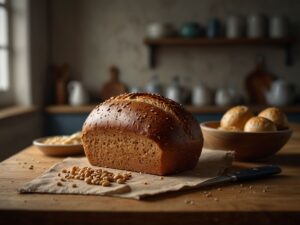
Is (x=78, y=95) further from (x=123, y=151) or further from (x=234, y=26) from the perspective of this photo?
(x=123, y=151)

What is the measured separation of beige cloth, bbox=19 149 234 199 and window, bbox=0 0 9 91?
7.14ft

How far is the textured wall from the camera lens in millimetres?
3650

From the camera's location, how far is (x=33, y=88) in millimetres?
3285

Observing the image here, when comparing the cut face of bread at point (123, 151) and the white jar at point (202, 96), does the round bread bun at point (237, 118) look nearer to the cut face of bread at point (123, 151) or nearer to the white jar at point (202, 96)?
the cut face of bread at point (123, 151)

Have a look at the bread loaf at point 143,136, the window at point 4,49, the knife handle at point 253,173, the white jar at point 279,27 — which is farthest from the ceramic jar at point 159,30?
the knife handle at point 253,173

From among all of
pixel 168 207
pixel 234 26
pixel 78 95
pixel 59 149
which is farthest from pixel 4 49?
pixel 168 207

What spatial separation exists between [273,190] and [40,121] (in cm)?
264

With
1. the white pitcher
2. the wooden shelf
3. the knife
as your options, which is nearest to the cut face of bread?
the knife

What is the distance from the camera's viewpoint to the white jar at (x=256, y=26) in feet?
11.5

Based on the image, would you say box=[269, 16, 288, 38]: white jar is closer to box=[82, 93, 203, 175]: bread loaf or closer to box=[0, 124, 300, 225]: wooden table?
box=[82, 93, 203, 175]: bread loaf

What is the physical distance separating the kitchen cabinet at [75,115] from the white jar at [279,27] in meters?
0.66

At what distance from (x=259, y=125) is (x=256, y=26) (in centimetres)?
253

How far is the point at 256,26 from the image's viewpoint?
3506 millimetres

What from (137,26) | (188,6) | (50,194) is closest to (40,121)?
(137,26)
